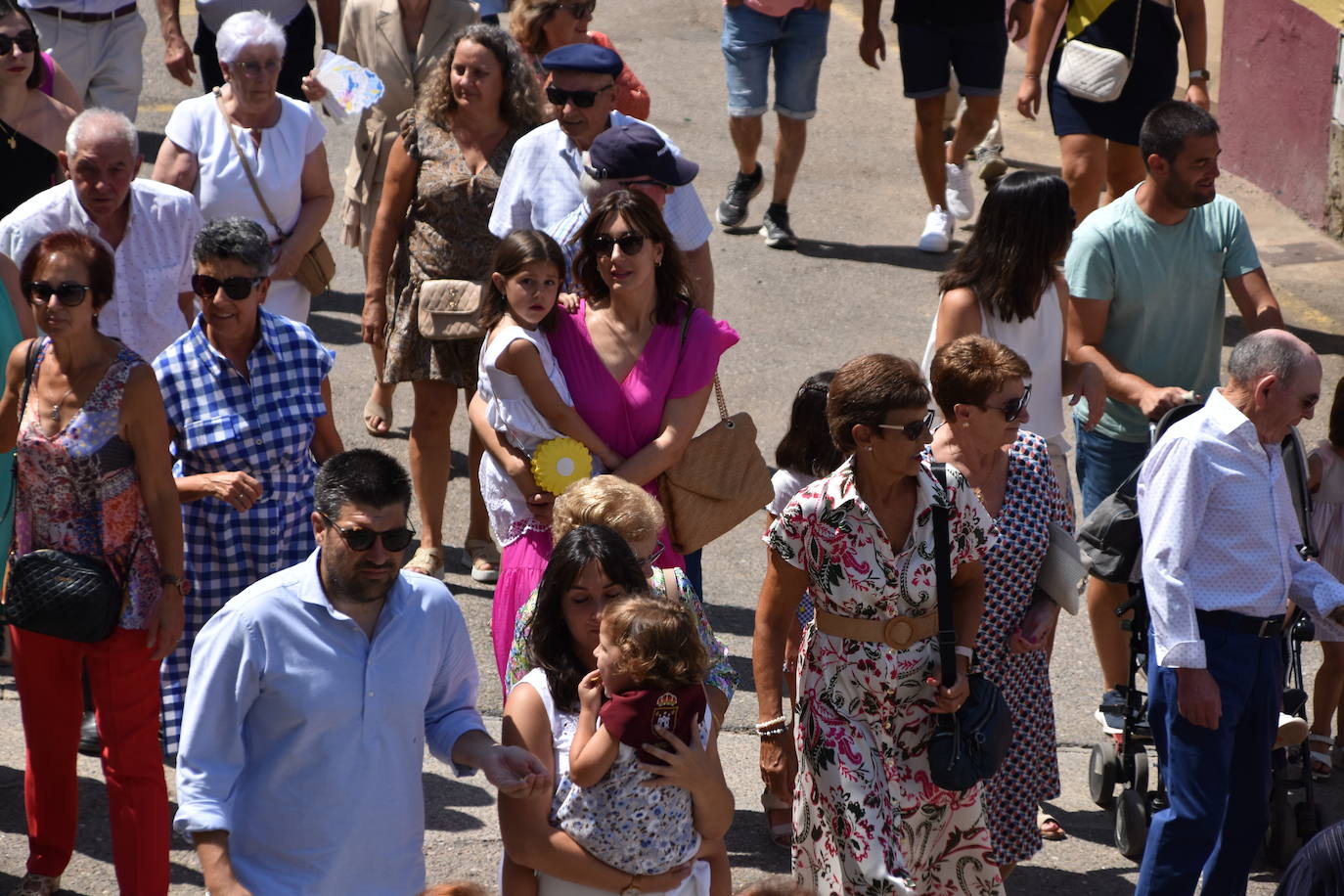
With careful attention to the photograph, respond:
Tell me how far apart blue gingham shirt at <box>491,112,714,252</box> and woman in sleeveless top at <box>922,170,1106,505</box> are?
102 centimetres

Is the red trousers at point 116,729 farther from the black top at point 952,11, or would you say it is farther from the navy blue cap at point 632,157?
the black top at point 952,11

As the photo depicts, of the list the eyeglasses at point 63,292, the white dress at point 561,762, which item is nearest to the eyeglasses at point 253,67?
the eyeglasses at point 63,292

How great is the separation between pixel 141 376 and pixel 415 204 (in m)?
2.42

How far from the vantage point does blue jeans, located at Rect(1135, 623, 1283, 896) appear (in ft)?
16.0

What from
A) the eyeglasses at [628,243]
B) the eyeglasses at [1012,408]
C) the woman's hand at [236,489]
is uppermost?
the eyeglasses at [628,243]

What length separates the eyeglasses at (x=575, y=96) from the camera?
6.45 meters

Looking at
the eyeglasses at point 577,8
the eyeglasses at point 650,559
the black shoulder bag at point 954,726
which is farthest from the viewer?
the eyeglasses at point 577,8

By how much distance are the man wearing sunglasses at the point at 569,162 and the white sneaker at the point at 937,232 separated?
183 inches

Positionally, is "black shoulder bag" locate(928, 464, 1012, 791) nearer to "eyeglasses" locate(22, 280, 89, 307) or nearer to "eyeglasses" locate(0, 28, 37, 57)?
"eyeglasses" locate(22, 280, 89, 307)

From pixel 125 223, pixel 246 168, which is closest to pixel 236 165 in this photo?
pixel 246 168

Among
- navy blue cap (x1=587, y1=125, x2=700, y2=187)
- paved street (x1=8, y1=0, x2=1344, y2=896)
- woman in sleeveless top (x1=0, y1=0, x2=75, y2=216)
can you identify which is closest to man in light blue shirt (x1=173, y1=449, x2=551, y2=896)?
paved street (x1=8, y1=0, x2=1344, y2=896)

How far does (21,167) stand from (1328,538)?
207 inches

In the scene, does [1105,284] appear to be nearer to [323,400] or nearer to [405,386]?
[323,400]

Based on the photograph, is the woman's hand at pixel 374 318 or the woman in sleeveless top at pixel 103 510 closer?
the woman in sleeveless top at pixel 103 510
